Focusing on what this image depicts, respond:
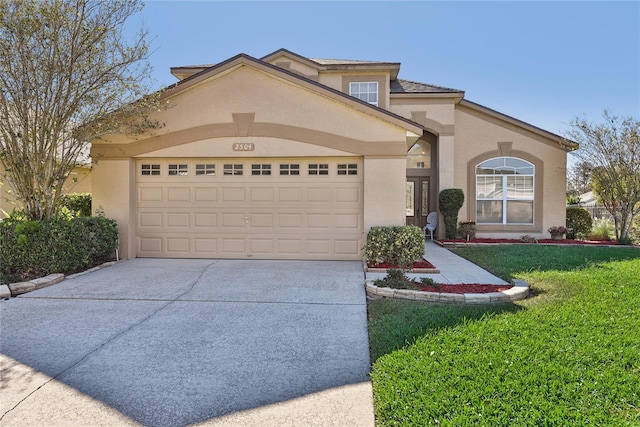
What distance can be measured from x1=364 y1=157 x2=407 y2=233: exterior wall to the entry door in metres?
6.64

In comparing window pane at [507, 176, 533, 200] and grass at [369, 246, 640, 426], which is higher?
window pane at [507, 176, 533, 200]

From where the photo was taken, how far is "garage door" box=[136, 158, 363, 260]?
30.5 ft

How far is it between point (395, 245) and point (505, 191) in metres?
8.33

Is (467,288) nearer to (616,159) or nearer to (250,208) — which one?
(250,208)

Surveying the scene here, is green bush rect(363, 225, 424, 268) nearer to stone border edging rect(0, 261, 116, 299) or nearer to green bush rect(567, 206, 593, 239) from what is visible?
stone border edging rect(0, 261, 116, 299)

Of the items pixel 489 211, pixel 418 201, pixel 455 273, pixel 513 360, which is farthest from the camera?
pixel 418 201

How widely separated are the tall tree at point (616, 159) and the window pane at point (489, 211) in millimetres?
3485

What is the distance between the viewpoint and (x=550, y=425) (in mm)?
2549

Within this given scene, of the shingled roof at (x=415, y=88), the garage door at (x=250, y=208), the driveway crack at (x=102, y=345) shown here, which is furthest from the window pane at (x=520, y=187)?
the driveway crack at (x=102, y=345)

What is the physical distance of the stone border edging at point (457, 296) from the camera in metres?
5.58

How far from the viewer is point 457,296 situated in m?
5.62

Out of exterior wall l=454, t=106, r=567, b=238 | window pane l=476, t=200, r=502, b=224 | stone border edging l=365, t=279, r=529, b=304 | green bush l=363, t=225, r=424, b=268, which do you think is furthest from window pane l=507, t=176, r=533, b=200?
stone border edging l=365, t=279, r=529, b=304

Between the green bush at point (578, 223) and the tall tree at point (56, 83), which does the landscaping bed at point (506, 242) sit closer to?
the green bush at point (578, 223)

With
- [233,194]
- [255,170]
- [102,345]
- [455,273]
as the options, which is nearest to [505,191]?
[455,273]
